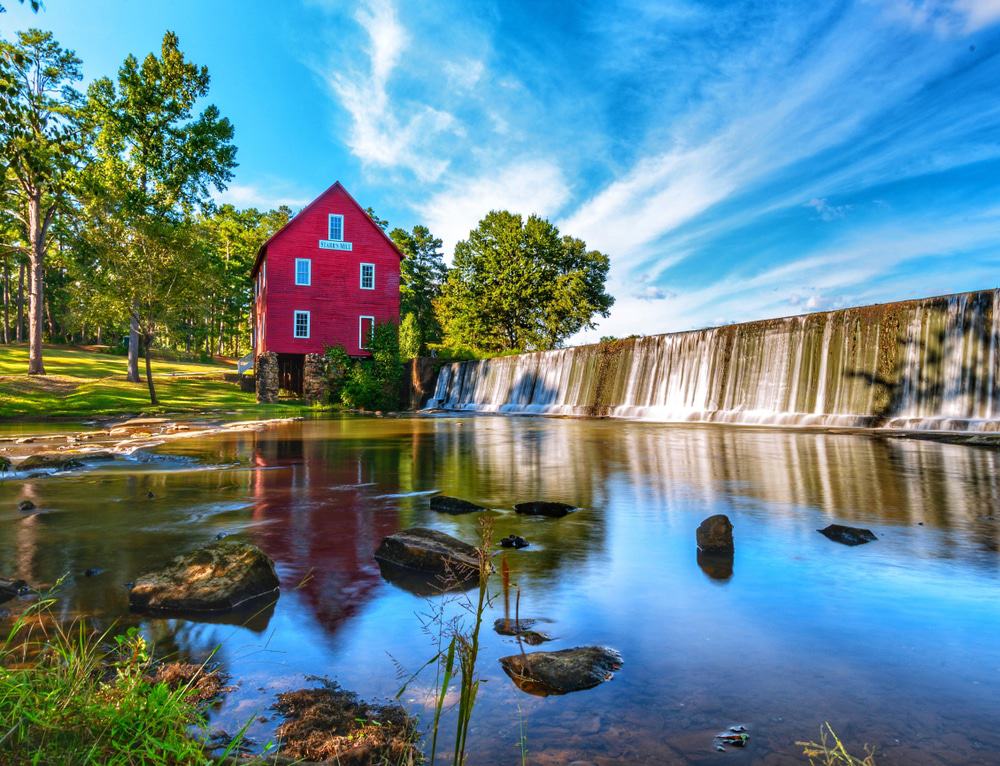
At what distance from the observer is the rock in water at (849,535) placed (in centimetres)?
551

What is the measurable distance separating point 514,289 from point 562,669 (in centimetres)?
5405

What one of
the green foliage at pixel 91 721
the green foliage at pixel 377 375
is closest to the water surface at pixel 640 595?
the green foliage at pixel 91 721

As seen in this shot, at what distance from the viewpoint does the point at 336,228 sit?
39.1 meters

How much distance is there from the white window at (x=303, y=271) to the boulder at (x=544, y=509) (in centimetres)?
3459

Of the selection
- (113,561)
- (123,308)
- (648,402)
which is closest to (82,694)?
(113,561)

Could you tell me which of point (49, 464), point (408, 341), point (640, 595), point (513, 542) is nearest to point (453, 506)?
point (513, 542)

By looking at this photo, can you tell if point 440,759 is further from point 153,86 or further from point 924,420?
point 153,86

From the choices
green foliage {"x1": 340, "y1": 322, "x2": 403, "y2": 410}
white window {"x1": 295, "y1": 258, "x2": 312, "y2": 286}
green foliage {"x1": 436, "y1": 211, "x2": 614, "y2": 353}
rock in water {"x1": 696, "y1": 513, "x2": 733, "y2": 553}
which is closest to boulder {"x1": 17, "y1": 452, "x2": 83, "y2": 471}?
rock in water {"x1": 696, "y1": 513, "x2": 733, "y2": 553}

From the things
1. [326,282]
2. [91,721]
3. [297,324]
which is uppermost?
[326,282]

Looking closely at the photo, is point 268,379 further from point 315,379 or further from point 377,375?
point 377,375

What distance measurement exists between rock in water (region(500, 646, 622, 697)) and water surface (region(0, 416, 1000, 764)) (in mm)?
63

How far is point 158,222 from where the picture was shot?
106 feet

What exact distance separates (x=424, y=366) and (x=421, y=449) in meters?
28.1

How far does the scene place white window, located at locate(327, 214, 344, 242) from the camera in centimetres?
3897
